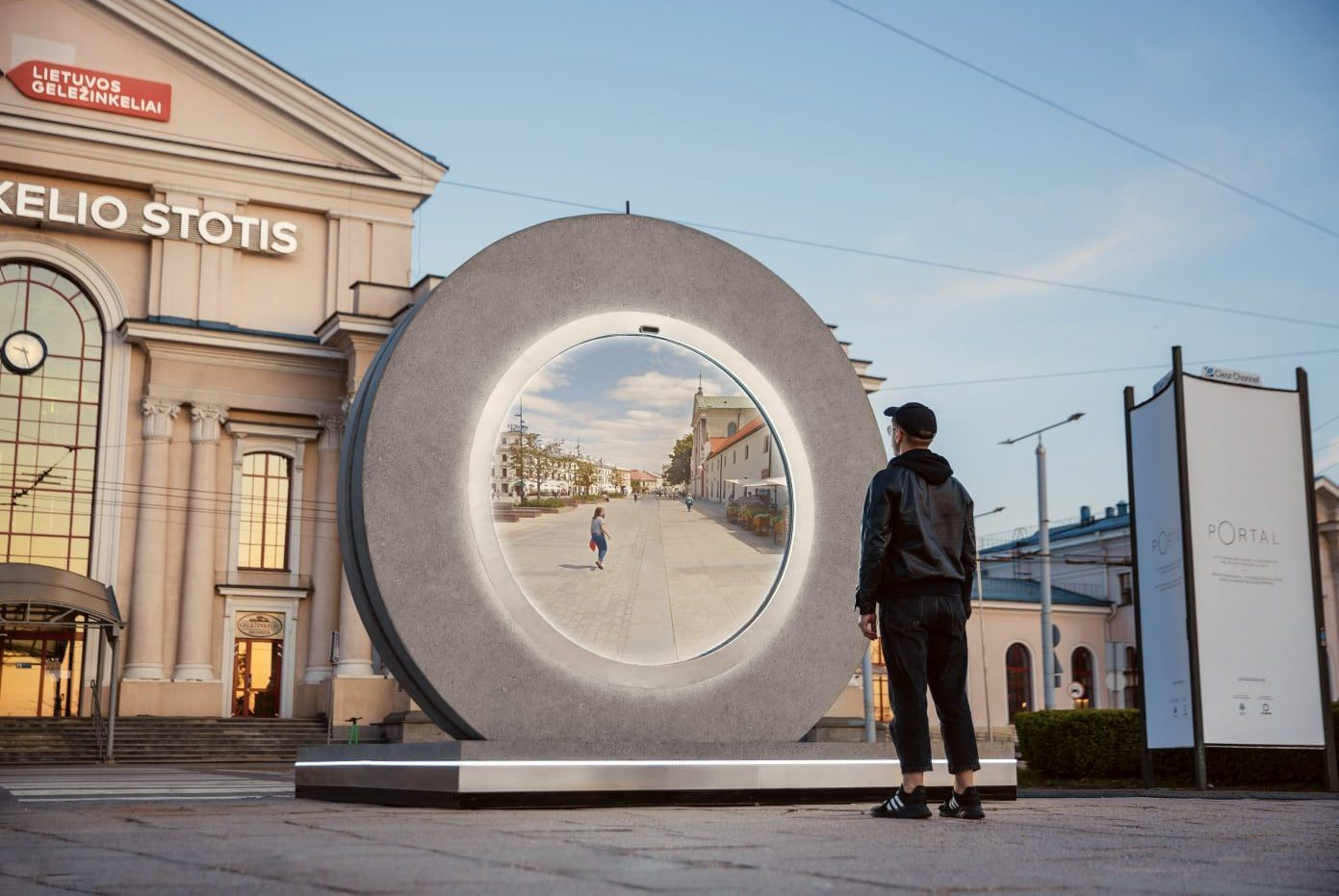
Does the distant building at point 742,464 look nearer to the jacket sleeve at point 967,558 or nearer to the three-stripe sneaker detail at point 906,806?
the jacket sleeve at point 967,558

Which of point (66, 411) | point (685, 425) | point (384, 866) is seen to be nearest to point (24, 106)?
point (66, 411)

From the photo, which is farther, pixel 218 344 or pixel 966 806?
pixel 218 344

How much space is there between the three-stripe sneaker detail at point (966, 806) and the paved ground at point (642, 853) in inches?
5.1

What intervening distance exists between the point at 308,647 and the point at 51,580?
304 inches

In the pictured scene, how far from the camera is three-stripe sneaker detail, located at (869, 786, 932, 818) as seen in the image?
6.16m

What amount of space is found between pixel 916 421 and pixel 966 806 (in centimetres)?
184

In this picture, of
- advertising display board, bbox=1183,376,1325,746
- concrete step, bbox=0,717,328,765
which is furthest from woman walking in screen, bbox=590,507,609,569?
concrete step, bbox=0,717,328,765

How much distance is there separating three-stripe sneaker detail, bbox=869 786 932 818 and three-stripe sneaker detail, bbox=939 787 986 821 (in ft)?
0.40

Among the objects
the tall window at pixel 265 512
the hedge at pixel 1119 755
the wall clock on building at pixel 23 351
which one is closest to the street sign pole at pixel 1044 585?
the hedge at pixel 1119 755

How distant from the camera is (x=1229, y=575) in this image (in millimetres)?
12891

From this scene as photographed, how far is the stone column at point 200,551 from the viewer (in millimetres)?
30891

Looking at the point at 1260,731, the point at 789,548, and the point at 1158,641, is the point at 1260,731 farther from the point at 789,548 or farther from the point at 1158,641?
the point at 789,548

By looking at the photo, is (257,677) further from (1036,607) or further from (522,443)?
(522,443)

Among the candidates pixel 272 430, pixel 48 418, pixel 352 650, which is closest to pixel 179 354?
pixel 272 430
